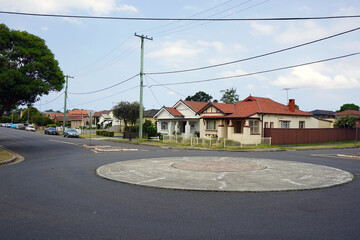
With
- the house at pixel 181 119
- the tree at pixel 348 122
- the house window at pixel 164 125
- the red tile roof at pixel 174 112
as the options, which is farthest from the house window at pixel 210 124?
the tree at pixel 348 122

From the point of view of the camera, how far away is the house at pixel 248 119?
31750 millimetres

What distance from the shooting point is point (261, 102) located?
122 ft

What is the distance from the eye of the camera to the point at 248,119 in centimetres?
3183

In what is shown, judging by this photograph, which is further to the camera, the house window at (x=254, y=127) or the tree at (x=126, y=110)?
the tree at (x=126, y=110)

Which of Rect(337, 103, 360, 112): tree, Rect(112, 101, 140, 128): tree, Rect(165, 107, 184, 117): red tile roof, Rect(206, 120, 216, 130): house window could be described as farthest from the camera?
Rect(337, 103, 360, 112): tree

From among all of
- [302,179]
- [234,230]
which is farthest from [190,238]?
[302,179]

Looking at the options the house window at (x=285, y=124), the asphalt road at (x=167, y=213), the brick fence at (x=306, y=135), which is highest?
the house window at (x=285, y=124)

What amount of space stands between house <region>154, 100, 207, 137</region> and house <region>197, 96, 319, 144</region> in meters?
2.32

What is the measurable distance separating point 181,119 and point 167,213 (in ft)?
117

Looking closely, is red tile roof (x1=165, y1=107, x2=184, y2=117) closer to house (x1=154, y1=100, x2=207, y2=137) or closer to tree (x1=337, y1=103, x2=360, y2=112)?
house (x1=154, y1=100, x2=207, y2=137)

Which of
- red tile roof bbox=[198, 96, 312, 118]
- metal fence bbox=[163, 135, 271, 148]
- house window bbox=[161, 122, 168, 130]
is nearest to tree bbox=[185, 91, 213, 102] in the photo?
house window bbox=[161, 122, 168, 130]

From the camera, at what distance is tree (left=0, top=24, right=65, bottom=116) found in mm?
21203

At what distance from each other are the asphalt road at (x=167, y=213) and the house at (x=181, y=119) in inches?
1219

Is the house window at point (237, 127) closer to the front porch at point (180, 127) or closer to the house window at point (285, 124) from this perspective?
the house window at point (285, 124)
